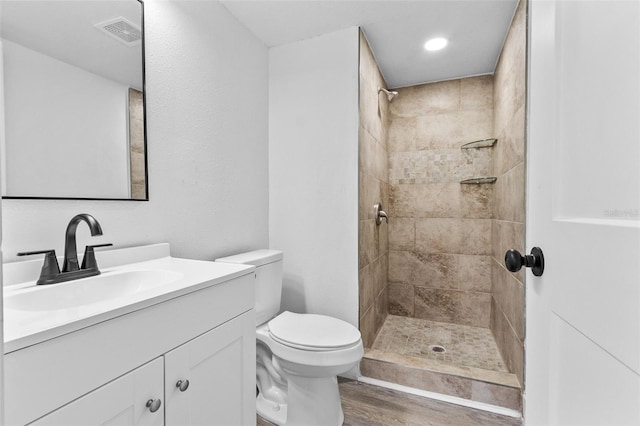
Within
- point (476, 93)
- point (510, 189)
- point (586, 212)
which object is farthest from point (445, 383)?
point (476, 93)

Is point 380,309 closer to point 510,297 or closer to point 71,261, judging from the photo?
point 510,297

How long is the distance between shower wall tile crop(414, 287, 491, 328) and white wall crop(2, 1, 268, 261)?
1.60 m

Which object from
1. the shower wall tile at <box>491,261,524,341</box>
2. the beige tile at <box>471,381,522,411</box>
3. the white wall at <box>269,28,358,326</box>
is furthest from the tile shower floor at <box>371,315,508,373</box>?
the white wall at <box>269,28,358,326</box>

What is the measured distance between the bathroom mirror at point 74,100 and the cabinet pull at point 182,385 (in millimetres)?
751

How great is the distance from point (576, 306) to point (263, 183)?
6.10 feet

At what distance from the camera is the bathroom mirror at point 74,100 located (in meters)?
0.99

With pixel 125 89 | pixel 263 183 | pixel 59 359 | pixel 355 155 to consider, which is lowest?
pixel 59 359

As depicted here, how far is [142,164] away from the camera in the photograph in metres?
1.33

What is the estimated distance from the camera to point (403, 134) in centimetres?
288

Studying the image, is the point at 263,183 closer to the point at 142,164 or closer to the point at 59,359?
the point at 142,164

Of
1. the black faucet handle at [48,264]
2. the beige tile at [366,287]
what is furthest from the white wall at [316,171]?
the black faucet handle at [48,264]

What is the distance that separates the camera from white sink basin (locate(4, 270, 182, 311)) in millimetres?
864

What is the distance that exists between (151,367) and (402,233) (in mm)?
2425

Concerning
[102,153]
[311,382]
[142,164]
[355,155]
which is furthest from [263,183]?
[311,382]
